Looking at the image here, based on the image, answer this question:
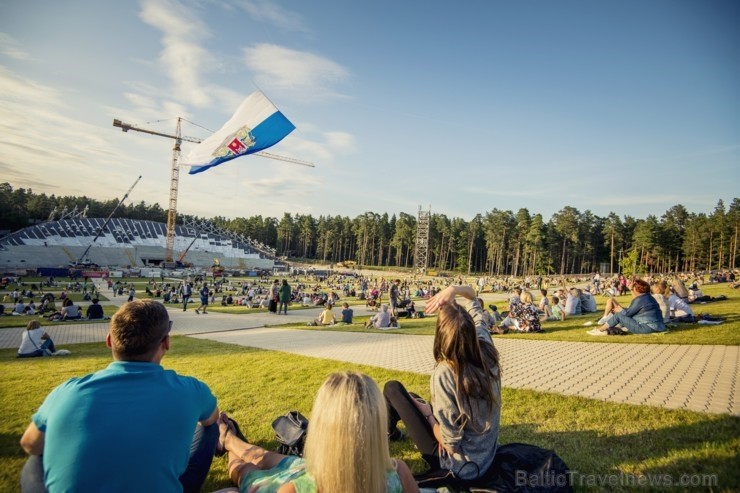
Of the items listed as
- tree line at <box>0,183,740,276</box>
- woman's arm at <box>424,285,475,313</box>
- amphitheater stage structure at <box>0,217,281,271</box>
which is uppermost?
tree line at <box>0,183,740,276</box>

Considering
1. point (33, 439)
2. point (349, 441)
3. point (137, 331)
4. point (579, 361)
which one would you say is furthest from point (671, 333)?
point (33, 439)

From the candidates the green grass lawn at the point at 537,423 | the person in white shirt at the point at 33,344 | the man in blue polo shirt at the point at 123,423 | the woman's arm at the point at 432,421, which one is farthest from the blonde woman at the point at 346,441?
the person in white shirt at the point at 33,344

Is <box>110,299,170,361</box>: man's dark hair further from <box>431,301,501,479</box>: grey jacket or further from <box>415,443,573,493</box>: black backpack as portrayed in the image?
<box>415,443,573,493</box>: black backpack

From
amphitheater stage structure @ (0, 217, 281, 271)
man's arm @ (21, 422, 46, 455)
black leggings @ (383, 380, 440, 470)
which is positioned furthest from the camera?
amphitheater stage structure @ (0, 217, 281, 271)

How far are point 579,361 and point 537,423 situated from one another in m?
3.86

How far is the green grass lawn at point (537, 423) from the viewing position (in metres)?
3.35

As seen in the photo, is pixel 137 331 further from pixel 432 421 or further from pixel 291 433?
pixel 432 421

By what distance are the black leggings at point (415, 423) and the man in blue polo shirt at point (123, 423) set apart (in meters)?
1.81

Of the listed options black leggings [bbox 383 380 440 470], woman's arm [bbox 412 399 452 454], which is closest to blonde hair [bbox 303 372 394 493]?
woman's arm [bbox 412 399 452 454]

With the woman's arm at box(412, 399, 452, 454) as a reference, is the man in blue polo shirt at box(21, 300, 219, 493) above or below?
above

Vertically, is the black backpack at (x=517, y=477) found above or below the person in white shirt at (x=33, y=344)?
above

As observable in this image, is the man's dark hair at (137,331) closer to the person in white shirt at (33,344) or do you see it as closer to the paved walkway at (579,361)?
the paved walkway at (579,361)

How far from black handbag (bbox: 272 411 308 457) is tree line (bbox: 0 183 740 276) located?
75.2m

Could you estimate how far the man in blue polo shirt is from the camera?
178cm
